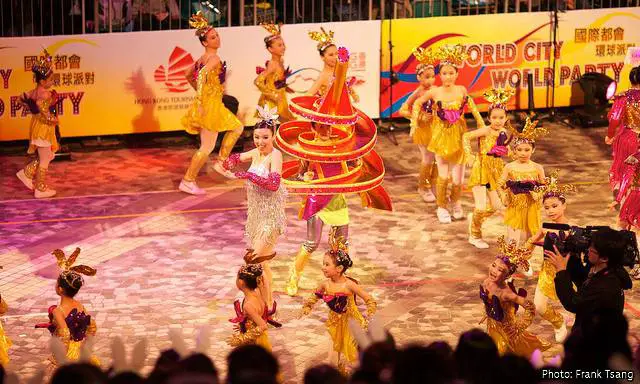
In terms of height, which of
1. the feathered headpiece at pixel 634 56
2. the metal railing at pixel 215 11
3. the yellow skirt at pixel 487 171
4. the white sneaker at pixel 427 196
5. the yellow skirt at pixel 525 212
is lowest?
the white sneaker at pixel 427 196

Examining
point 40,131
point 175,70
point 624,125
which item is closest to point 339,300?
point 624,125

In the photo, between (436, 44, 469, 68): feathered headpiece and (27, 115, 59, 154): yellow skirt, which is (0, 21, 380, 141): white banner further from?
(436, 44, 469, 68): feathered headpiece

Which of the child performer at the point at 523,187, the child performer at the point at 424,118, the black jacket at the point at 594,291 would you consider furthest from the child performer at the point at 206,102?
the black jacket at the point at 594,291

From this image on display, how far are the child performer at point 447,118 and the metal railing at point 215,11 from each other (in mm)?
4597

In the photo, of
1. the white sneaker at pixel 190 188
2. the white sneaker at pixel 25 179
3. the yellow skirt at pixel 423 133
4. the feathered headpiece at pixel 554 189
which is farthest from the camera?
the white sneaker at pixel 190 188

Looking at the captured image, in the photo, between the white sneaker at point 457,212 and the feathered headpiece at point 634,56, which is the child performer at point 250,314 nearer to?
the white sneaker at point 457,212

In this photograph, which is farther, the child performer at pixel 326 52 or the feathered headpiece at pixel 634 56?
the feathered headpiece at pixel 634 56

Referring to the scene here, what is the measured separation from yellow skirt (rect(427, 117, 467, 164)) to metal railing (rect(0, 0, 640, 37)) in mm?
4692

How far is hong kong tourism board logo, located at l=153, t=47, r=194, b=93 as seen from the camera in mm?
17281

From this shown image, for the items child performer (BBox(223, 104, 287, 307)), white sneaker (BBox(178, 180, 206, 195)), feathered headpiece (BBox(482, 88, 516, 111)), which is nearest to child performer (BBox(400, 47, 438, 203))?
feathered headpiece (BBox(482, 88, 516, 111))

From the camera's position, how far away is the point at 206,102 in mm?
14844

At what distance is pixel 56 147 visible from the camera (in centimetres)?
1459

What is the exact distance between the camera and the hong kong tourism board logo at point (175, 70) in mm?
17281

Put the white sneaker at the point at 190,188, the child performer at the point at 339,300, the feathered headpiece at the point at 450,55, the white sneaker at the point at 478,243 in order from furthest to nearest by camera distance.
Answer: the white sneaker at the point at 190,188 < the feathered headpiece at the point at 450,55 < the white sneaker at the point at 478,243 < the child performer at the point at 339,300
